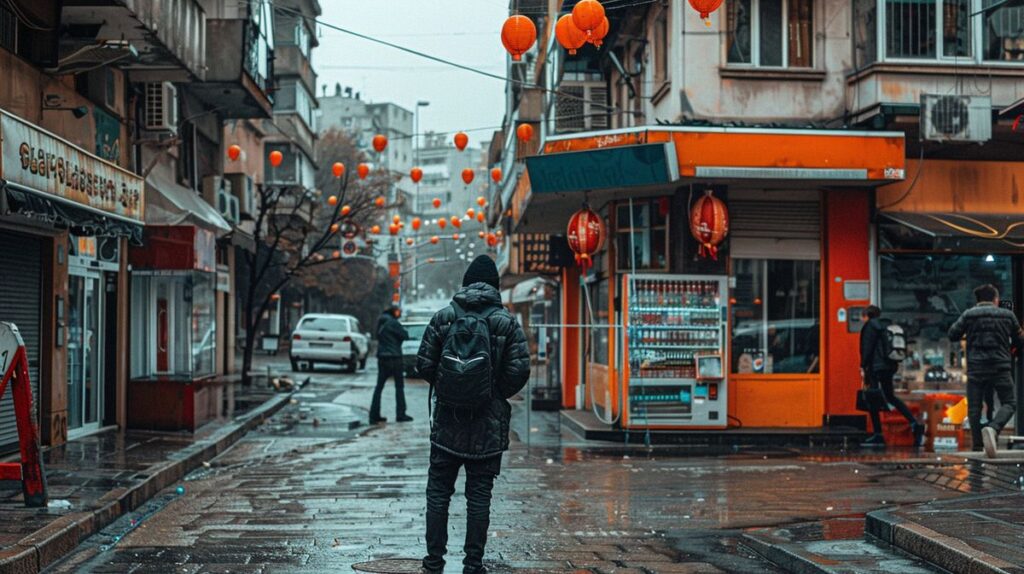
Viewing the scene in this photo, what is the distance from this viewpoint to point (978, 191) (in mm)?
18188

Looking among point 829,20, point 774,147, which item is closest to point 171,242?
point 774,147

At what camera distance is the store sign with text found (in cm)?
1121

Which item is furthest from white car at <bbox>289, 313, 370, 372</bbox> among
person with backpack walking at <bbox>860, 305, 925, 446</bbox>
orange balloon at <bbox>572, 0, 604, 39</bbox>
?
orange balloon at <bbox>572, 0, 604, 39</bbox>

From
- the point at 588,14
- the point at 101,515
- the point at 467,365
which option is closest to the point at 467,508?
the point at 467,365

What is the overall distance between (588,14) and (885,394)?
6.64 m

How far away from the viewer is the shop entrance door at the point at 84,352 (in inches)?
630

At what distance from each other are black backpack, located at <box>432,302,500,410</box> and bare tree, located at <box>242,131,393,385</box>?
70.1ft

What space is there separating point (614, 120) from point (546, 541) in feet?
49.4

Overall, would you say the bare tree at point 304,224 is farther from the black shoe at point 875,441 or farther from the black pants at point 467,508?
the black pants at point 467,508

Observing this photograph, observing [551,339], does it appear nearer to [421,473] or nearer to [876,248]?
[876,248]

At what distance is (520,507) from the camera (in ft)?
35.1

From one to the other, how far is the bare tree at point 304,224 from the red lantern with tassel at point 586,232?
39.1 feet

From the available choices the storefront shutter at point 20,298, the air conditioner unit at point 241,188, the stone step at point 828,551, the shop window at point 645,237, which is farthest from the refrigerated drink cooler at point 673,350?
the air conditioner unit at point 241,188

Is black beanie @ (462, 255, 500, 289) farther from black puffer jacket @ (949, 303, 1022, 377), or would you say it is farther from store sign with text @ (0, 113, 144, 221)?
black puffer jacket @ (949, 303, 1022, 377)
